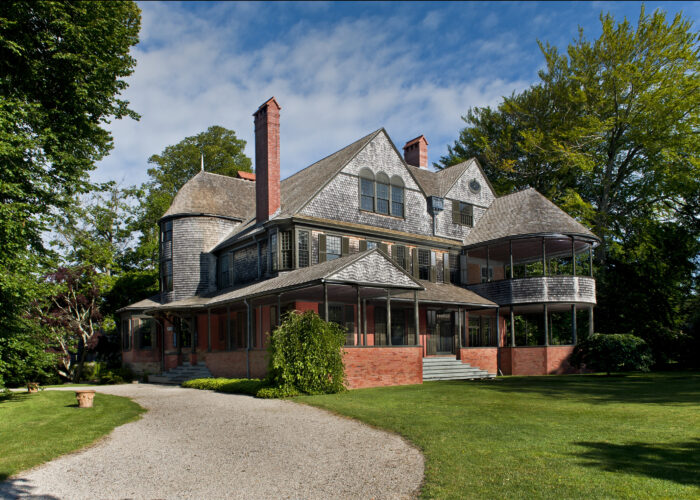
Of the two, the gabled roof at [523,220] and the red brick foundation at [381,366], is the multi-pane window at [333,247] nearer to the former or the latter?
the red brick foundation at [381,366]

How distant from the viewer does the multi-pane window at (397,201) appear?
28203 millimetres

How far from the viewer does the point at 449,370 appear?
2436 cm

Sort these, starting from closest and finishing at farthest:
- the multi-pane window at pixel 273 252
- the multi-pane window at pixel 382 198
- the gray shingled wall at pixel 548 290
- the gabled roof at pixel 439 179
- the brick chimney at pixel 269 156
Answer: the multi-pane window at pixel 273 252 → the brick chimney at pixel 269 156 → the gray shingled wall at pixel 548 290 → the multi-pane window at pixel 382 198 → the gabled roof at pixel 439 179

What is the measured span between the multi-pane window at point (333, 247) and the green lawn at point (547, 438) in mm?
9990

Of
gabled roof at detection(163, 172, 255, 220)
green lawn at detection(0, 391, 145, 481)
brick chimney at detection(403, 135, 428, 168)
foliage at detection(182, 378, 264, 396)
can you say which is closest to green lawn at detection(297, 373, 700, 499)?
foliage at detection(182, 378, 264, 396)

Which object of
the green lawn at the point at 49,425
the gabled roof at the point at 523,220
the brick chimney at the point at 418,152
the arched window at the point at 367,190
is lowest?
the green lawn at the point at 49,425

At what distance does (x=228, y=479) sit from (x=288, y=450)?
1.74 m

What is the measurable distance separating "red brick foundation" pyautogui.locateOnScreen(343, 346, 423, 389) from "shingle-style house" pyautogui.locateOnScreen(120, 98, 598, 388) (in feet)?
0.15

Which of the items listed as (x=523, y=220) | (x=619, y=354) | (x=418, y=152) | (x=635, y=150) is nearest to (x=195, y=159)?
(x=418, y=152)

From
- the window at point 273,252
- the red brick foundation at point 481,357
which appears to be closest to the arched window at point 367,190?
the window at point 273,252

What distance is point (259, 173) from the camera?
27.0 metres

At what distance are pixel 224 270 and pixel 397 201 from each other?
9933 millimetres

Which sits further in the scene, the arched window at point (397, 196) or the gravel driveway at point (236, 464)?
the arched window at point (397, 196)

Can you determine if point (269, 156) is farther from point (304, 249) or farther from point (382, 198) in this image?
point (382, 198)
